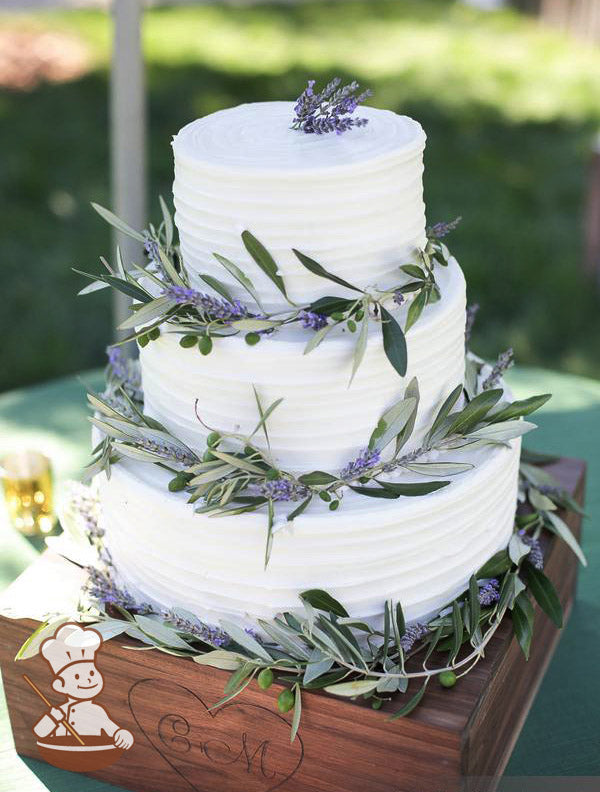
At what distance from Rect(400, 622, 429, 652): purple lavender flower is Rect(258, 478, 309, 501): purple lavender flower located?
268mm

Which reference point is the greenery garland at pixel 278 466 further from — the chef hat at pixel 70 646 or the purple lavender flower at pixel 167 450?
the chef hat at pixel 70 646

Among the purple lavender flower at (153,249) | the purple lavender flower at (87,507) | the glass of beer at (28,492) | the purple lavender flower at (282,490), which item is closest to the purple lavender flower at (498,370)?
the purple lavender flower at (282,490)

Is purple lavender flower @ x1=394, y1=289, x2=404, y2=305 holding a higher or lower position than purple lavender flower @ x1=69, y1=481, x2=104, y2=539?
higher

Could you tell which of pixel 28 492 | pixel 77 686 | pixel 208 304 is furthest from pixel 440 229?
pixel 28 492

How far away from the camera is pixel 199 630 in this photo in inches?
64.0

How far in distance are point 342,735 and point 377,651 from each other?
0.43 ft

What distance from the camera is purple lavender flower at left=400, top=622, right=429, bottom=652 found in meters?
1.58

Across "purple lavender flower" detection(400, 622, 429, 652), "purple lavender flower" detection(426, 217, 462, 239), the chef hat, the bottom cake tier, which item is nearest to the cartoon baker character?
the chef hat

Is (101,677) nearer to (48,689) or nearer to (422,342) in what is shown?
(48,689)

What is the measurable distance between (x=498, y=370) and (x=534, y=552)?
32cm

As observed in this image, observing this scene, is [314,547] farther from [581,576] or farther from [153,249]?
[581,576]

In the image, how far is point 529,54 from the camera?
26.0 feet

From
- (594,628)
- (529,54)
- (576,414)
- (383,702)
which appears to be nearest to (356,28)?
(529,54)

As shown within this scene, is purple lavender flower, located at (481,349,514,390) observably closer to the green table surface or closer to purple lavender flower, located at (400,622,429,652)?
purple lavender flower, located at (400,622,429,652)
